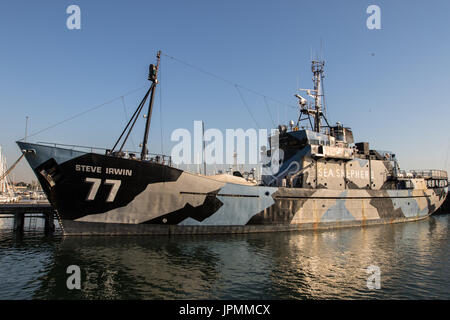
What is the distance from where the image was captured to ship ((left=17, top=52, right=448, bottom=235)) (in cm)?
1698

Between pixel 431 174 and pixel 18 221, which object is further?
pixel 431 174

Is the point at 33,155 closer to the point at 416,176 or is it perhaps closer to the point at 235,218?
the point at 235,218

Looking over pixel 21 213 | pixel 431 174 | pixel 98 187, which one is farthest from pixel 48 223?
pixel 431 174

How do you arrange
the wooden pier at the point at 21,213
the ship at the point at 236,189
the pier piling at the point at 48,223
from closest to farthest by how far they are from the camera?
the ship at the point at 236,189 → the wooden pier at the point at 21,213 → the pier piling at the point at 48,223

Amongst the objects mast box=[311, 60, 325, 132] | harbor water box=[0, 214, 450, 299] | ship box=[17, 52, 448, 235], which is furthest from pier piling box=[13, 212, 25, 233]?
mast box=[311, 60, 325, 132]

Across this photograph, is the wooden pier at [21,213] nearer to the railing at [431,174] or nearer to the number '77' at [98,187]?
the number '77' at [98,187]

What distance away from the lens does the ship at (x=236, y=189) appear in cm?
1698

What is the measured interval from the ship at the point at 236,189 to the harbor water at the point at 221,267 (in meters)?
1.35

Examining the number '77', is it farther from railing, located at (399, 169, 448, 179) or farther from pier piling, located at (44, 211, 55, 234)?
railing, located at (399, 169, 448, 179)

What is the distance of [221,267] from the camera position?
1259 centimetres

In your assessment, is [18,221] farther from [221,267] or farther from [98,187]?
[221,267]

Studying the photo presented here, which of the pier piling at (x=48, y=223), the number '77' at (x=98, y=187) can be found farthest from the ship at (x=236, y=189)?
the pier piling at (x=48, y=223)

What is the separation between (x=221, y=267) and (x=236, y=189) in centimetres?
827

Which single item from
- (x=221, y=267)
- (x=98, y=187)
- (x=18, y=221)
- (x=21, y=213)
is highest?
(x=98, y=187)
